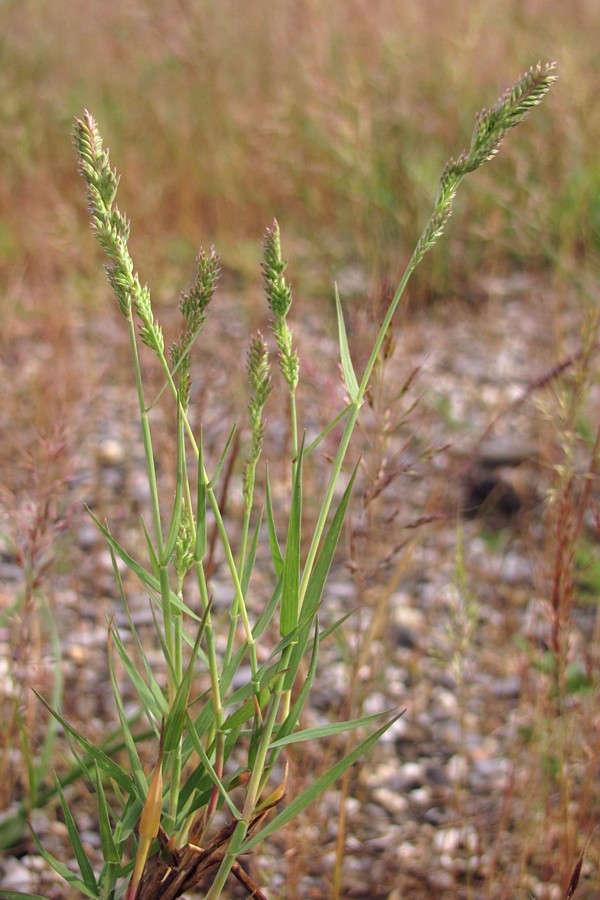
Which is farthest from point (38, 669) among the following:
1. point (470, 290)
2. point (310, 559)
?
point (470, 290)

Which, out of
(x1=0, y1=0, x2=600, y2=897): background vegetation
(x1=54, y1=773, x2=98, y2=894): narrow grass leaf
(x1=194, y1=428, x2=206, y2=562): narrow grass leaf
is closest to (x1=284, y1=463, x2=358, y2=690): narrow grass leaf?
(x1=194, y1=428, x2=206, y2=562): narrow grass leaf

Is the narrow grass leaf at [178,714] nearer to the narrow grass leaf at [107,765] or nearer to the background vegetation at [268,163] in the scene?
the narrow grass leaf at [107,765]

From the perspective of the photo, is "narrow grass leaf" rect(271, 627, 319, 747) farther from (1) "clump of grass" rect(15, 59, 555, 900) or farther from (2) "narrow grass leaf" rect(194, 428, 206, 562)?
(2) "narrow grass leaf" rect(194, 428, 206, 562)

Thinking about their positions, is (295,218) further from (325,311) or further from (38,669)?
(38,669)

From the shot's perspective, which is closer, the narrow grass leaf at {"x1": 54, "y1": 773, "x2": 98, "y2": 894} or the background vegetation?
the narrow grass leaf at {"x1": 54, "y1": 773, "x2": 98, "y2": 894}

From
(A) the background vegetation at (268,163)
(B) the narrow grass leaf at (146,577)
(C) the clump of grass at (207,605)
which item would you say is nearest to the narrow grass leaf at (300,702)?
(C) the clump of grass at (207,605)

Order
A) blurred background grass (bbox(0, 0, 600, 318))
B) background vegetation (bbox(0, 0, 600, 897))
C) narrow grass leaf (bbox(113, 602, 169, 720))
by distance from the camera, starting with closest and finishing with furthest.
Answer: narrow grass leaf (bbox(113, 602, 169, 720)) → background vegetation (bbox(0, 0, 600, 897)) → blurred background grass (bbox(0, 0, 600, 318))

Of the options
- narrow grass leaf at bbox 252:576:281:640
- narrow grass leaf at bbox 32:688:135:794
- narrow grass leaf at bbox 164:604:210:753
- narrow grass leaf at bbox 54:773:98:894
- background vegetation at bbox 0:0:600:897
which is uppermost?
background vegetation at bbox 0:0:600:897
